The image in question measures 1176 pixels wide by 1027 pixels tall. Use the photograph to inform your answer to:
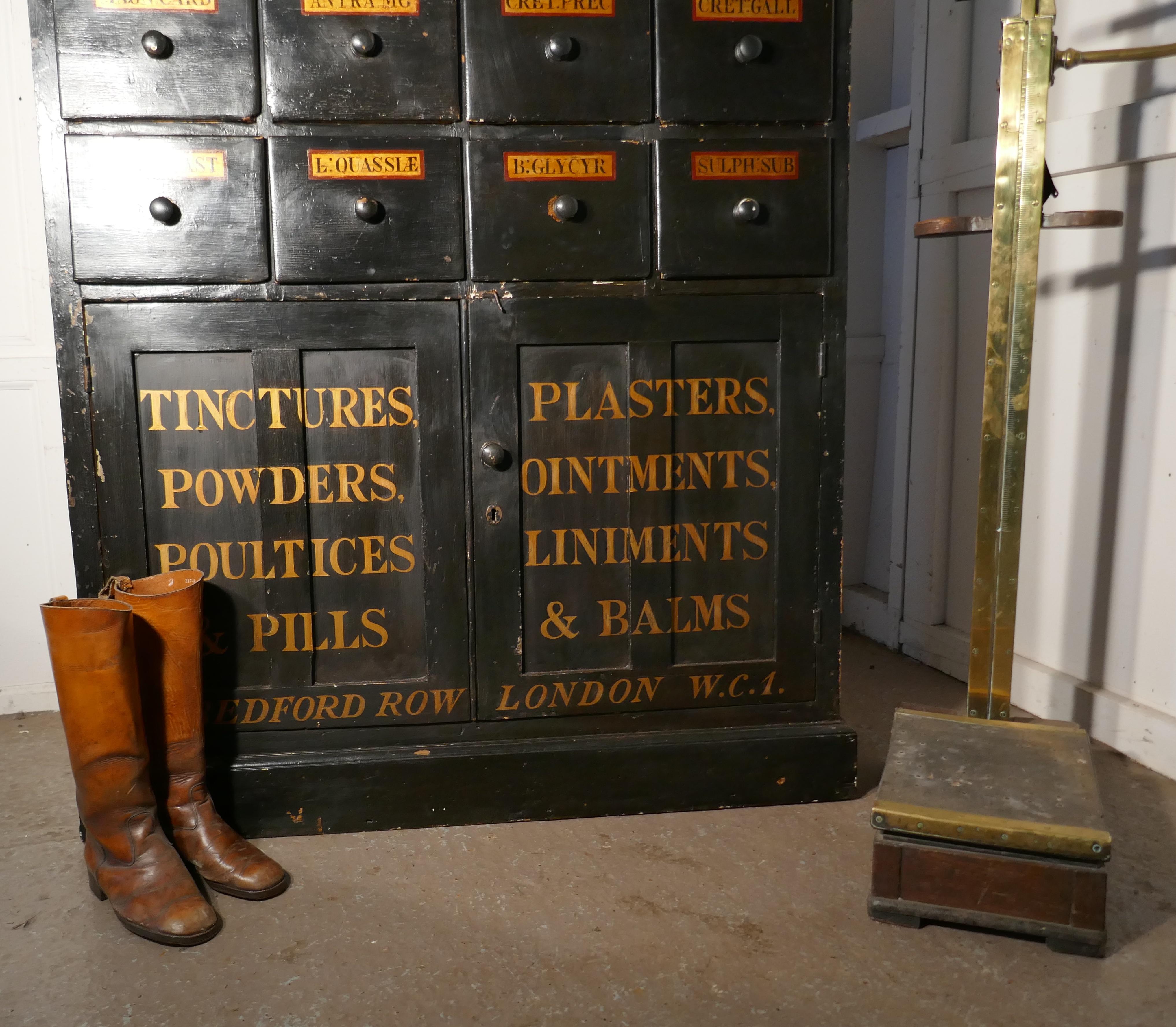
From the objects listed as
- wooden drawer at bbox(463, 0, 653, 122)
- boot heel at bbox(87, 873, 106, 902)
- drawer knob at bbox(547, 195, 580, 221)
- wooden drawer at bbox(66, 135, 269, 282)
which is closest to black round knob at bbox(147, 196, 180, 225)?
wooden drawer at bbox(66, 135, 269, 282)

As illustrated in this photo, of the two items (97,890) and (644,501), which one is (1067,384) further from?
(97,890)

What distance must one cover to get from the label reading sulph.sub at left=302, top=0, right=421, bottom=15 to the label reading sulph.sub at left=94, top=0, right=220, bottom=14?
0.50ft

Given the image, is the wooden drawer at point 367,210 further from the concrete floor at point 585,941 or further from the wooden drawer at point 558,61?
the concrete floor at point 585,941

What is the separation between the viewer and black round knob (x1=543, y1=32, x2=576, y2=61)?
1.70 meters

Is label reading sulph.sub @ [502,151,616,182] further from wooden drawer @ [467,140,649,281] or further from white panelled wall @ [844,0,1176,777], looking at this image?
white panelled wall @ [844,0,1176,777]

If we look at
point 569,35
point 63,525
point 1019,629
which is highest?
point 569,35

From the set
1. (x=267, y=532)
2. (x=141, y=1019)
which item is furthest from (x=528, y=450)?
(x=141, y=1019)

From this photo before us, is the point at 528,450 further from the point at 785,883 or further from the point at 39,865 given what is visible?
the point at 39,865

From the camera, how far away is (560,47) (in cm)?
170

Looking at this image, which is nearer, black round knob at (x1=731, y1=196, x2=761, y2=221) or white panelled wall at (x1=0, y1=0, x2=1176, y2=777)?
black round knob at (x1=731, y1=196, x2=761, y2=221)

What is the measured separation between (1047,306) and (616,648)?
1.31m

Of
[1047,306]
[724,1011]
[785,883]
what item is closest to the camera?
[724,1011]

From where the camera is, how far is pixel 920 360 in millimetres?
2715

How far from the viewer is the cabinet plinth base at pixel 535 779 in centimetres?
185
